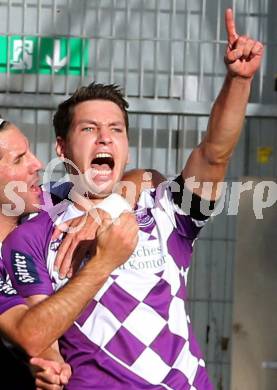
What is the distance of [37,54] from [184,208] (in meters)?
2.62

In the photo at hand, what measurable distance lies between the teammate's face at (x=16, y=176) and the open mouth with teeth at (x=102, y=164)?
0.85 feet

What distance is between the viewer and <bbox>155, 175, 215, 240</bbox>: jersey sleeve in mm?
4477

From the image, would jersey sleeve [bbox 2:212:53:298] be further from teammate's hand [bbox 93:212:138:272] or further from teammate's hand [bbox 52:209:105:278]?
teammate's hand [bbox 93:212:138:272]

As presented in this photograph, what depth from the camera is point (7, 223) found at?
186 inches

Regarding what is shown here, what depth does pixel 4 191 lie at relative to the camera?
4.71 m

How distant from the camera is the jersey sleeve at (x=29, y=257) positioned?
4359mm

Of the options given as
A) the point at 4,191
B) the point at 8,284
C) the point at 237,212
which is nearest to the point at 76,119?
the point at 4,191

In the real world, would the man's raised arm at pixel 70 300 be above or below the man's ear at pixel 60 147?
below

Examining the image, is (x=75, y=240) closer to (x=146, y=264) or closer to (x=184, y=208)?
(x=146, y=264)

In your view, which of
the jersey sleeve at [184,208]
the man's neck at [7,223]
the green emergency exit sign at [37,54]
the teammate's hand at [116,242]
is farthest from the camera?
the green emergency exit sign at [37,54]

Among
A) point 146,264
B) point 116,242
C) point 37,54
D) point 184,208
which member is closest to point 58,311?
point 116,242

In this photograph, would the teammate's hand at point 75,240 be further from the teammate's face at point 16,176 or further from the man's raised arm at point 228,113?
the man's raised arm at point 228,113

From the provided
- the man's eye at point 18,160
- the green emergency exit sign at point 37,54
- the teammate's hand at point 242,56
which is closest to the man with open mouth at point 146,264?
the teammate's hand at point 242,56

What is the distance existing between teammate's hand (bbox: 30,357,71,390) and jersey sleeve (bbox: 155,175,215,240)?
0.73 meters
